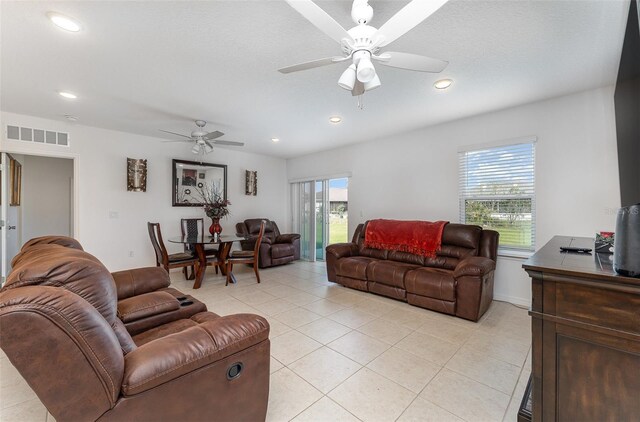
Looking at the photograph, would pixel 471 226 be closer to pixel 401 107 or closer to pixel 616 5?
pixel 401 107

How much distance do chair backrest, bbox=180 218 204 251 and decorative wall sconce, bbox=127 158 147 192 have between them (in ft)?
2.96

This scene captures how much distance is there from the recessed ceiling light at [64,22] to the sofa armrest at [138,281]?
1885 millimetres

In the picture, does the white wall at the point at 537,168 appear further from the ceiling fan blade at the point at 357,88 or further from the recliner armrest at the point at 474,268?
the ceiling fan blade at the point at 357,88

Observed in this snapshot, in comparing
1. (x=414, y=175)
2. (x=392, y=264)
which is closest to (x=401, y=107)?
(x=414, y=175)

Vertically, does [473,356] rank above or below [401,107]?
below

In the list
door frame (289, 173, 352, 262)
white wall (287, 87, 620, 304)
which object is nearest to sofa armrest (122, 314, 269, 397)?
white wall (287, 87, 620, 304)

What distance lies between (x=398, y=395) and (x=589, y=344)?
1126 millimetres

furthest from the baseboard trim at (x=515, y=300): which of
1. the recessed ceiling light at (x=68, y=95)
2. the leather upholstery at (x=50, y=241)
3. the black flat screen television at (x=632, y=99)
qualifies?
the recessed ceiling light at (x=68, y=95)

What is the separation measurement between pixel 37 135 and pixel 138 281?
3.49 metres

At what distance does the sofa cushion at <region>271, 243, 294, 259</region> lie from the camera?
17.7ft

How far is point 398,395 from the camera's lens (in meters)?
1.78

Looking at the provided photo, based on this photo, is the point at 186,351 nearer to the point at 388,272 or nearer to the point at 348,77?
the point at 348,77

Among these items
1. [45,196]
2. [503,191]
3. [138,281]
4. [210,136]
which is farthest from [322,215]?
[45,196]

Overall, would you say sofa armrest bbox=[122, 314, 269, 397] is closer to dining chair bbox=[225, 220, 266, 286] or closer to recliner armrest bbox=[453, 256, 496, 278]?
recliner armrest bbox=[453, 256, 496, 278]
